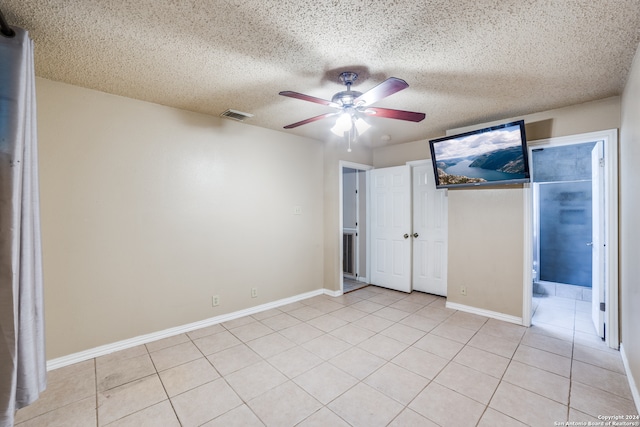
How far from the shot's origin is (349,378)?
2.20 m

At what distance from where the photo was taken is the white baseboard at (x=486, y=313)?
3.23 meters

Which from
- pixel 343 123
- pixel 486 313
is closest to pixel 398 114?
pixel 343 123

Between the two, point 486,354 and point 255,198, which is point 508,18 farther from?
point 255,198

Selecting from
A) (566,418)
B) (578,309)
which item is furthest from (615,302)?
(566,418)

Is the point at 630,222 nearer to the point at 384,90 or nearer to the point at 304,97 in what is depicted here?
the point at 384,90

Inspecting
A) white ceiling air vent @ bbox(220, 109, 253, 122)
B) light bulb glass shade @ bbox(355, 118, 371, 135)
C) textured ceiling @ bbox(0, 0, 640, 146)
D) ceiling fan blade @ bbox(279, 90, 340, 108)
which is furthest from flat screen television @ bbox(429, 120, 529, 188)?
white ceiling air vent @ bbox(220, 109, 253, 122)

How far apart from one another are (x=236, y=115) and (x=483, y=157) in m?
2.81

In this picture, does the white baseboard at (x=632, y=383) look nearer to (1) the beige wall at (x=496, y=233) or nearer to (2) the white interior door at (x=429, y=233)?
(1) the beige wall at (x=496, y=233)

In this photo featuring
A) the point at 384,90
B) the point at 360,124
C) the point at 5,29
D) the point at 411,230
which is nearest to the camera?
the point at 5,29

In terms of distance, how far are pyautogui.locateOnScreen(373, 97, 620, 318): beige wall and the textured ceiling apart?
0.24 metres

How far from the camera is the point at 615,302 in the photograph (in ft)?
8.60

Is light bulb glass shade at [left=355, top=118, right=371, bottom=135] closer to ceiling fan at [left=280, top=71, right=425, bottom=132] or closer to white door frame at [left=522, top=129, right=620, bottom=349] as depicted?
ceiling fan at [left=280, top=71, right=425, bottom=132]

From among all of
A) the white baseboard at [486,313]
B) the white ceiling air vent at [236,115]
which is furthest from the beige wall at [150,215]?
the white baseboard at [486,313]

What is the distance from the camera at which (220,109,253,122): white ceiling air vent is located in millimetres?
3014
